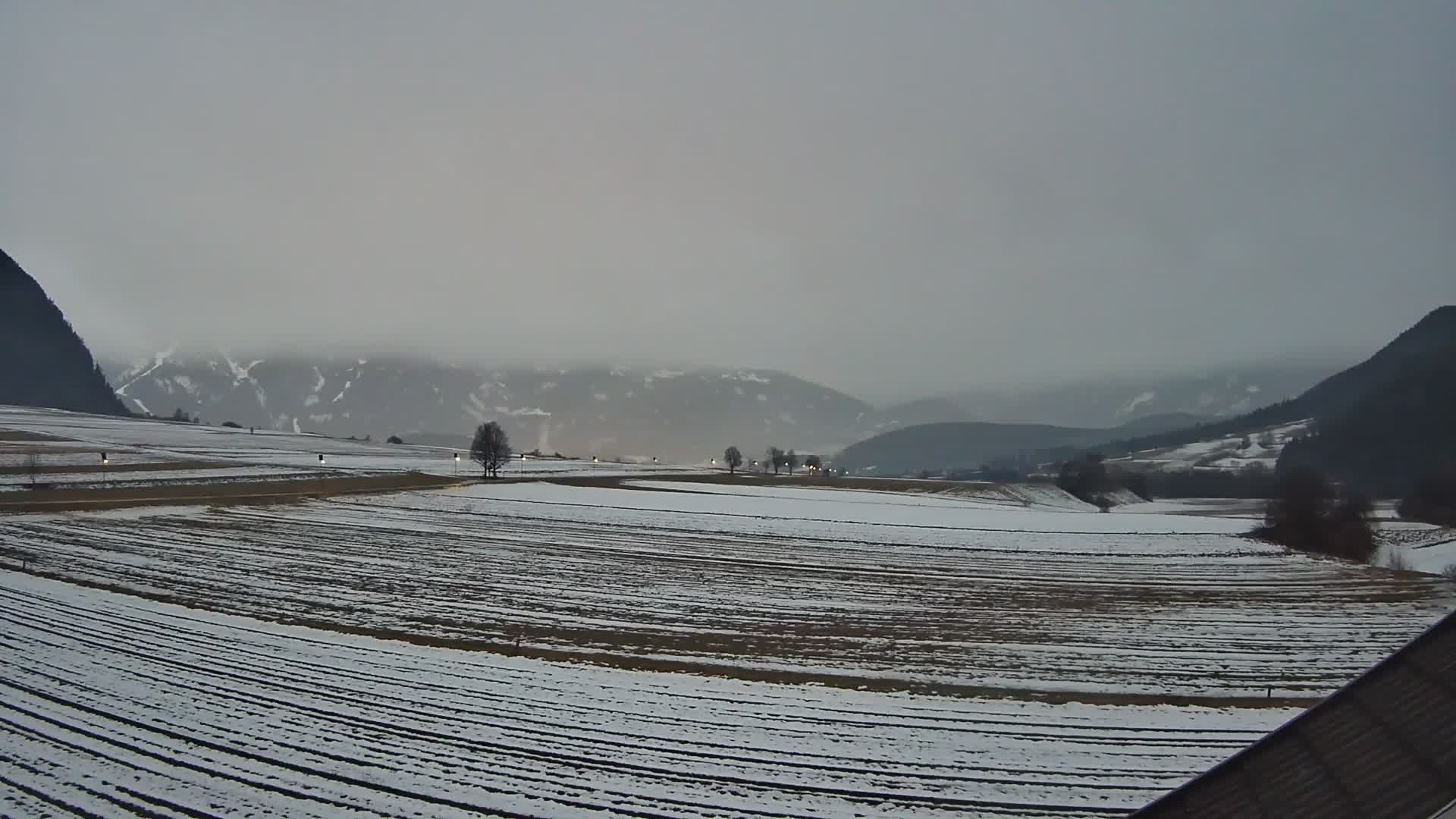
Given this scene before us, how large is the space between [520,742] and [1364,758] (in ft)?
48.3

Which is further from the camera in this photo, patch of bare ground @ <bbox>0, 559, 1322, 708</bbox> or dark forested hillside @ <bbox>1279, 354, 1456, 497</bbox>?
dark forested hillside @ <bbox>1279, 354, 1456, 497</bbox>

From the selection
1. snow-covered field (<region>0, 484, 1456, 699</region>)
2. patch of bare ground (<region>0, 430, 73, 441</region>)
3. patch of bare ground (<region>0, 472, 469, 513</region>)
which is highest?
patch of bare ground (<region>0, 430, 73, 441</region>)

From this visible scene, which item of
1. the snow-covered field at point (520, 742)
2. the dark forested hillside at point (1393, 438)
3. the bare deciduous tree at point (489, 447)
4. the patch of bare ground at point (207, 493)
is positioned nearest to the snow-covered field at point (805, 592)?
the snow-covered field at point (520, 742)

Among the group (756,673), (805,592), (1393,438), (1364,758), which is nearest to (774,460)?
(1393,438)

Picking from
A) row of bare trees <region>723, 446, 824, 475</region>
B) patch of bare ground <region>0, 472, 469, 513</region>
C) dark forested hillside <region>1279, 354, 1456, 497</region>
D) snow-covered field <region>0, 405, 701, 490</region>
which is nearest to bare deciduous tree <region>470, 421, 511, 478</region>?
snow-covered field <region>0, 405, 701, 490</region>

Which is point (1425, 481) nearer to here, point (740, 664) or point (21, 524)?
point (740, 664)

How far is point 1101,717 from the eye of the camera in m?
18.1

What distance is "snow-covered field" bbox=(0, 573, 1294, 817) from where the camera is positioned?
13.6 m

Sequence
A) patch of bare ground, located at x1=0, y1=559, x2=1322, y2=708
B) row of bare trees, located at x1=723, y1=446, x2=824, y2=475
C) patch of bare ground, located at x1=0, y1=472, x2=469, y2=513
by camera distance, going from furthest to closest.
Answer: row of bare trees, located at x1=723, y1=446, x2=824, y2=475, patch of bare ground, located at x1=0, y1=472, x2=469, y2=513, patch of bare ground, located at x1=0, y1=559, x2=1322, y2=708

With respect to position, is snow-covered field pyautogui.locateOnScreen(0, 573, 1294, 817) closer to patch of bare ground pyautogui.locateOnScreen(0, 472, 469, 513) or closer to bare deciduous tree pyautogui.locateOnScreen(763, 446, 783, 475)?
patch of bare ground pyautogui.locateOnScreen(0, 472, 469, 513)

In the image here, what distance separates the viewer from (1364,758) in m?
5.04

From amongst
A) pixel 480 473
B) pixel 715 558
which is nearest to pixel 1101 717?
pixel 715 558

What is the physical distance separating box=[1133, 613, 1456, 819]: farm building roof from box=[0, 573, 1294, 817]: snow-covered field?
8.69 metres

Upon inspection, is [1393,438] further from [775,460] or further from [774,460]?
[774,460]
